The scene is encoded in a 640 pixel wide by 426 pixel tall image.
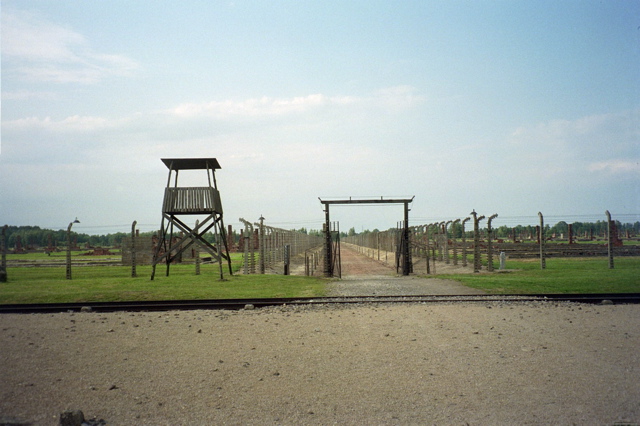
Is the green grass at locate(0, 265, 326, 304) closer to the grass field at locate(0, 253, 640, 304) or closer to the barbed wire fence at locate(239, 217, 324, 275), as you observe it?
the grass field at locate(0, 253, 640, 304)

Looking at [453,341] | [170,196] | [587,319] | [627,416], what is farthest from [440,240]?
[627,416]

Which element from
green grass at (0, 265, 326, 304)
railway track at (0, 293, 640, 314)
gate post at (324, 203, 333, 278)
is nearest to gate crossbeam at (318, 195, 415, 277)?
gate post at (324, 203, 333, 278)

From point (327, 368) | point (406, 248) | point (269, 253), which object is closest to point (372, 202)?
point (406, 248)

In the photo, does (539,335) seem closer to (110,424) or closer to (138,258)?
(110,424)

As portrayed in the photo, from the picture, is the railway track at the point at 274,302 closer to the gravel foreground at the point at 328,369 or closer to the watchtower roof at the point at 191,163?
the gravel foreground at the point at 328,369

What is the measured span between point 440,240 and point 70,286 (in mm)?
23416

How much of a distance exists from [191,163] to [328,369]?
45.7 feet

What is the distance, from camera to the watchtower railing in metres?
17.5

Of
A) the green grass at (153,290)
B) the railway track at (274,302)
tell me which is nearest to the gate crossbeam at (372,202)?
the green grass at (153,290)

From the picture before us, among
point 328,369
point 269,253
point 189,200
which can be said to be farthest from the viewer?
point 269,253

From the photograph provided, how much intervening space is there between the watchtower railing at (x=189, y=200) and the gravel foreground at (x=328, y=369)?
350 inches

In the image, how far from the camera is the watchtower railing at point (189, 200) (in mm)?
17469

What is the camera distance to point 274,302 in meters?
10.7

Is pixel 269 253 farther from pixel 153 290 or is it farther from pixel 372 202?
pixel 153 290
